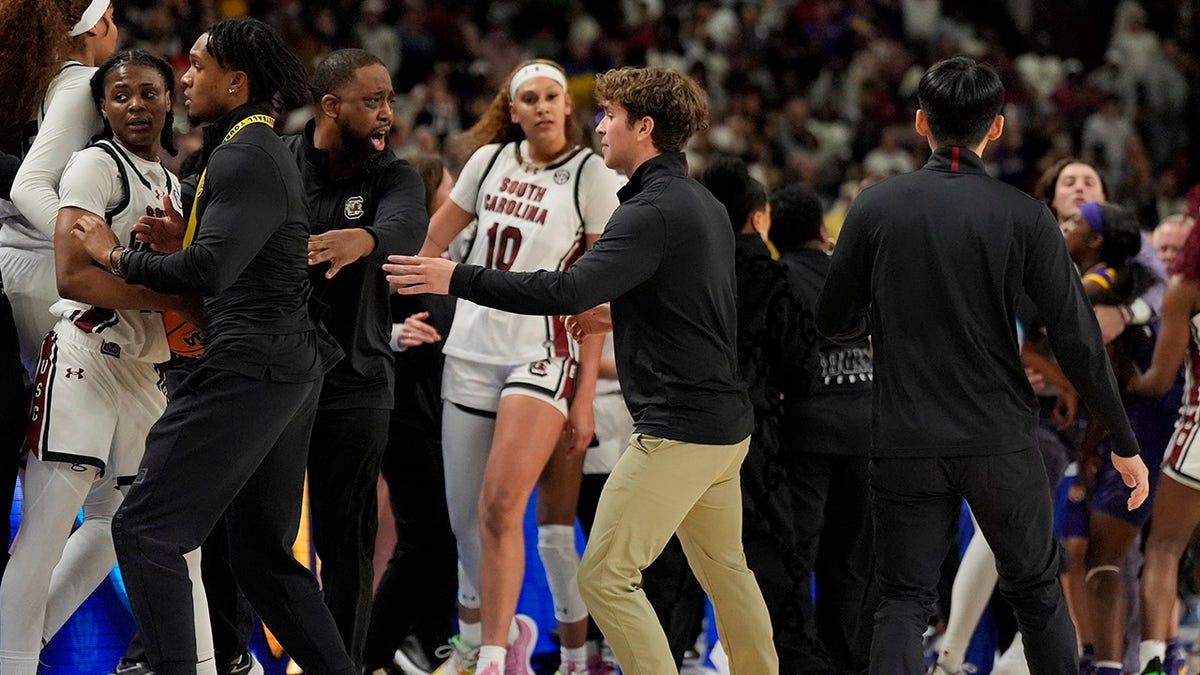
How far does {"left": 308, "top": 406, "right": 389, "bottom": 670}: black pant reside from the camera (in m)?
4.74

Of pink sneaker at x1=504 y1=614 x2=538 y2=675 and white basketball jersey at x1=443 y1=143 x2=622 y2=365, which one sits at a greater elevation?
white basketball jersey at x1=443 y1=143 x2=622 y2=365

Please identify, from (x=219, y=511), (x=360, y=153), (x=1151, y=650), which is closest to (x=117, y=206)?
(x=360, y=153)

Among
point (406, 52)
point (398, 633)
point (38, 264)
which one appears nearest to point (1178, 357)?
point (398, 633)

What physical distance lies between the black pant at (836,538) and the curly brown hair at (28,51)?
2815 mm

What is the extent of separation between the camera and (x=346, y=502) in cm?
475

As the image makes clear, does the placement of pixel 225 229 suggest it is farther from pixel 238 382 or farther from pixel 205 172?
pixel 238 382

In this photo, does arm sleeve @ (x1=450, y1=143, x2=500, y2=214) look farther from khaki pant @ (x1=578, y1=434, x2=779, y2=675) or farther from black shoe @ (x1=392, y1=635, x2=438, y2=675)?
black shoe @ (x1=392, y1=635, x2=438, y2=675)

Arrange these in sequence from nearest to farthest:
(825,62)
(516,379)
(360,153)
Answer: (360,153) < (516,379) < (825,62)

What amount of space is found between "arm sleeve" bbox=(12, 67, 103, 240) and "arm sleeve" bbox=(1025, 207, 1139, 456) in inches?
109

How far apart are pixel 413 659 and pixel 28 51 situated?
106 inches

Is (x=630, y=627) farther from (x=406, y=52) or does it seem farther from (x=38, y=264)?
(x=406, y=52)

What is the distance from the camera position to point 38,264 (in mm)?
4512

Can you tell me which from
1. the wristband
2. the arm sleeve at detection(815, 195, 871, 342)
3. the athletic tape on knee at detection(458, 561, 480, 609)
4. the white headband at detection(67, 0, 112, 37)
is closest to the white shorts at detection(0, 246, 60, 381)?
the wristband

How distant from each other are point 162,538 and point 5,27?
174 centimetres
